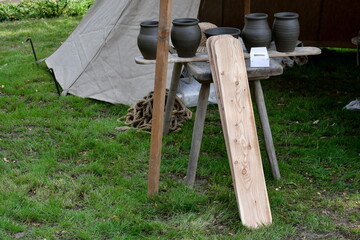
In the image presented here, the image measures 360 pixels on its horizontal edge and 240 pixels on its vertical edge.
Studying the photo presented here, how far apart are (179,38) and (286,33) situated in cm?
75

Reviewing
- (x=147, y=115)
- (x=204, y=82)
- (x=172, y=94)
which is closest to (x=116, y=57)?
(x=147, y=115)

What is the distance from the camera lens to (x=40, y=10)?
32.9 feet

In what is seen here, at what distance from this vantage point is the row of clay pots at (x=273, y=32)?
379 cm

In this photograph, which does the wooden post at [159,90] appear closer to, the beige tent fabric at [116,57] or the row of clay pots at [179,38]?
the row of clay pots at [179,38]

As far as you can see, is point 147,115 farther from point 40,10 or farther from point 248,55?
point 40,10

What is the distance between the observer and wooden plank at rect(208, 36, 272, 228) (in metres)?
3.33

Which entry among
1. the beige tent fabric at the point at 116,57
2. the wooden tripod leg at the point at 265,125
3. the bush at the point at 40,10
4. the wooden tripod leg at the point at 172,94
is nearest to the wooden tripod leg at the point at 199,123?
the wooden tripod leg at the point at 265,125

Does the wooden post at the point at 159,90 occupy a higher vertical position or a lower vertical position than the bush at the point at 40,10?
higher

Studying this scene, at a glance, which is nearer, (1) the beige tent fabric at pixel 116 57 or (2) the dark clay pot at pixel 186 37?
(2) the dark clay pot at pixel 186 37

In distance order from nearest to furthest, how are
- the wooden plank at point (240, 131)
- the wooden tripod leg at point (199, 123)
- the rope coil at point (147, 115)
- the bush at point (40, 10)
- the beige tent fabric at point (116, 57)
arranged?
the wooden plank at point (240, 131), the wooden tripod leg at point (199, 123), the rope coil at point (147, 115), the beige tent fabric at point (116, 57), the bush at point (40, 10)

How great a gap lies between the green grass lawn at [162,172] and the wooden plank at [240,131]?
0.43 ft

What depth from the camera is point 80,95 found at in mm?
5664

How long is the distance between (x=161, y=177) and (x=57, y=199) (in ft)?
2.57

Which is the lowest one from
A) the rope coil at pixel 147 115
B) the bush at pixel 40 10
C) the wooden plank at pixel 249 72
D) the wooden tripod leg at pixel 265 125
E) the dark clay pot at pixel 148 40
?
the bush at pixel 40 10
